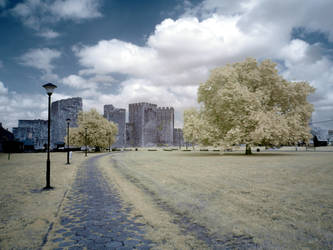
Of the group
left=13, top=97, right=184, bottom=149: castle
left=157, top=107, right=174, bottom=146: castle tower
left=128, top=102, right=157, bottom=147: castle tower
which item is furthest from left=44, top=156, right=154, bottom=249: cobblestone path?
left=157, top=107, right=174, bottom=146: castle tower

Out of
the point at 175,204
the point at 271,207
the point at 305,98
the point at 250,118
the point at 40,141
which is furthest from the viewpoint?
the point at 40,141

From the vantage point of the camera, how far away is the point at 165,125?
485ft

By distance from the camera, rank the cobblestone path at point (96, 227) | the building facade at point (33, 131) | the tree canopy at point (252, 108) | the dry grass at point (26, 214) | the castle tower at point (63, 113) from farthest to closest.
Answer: the building facade at point (33, 131)
the castle tower at point (63, 113)
the tree canopy at point (252, 108)
the dry grass at point (26, 214)
the cobblestone path at point (96, 227)

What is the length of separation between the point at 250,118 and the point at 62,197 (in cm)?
2551

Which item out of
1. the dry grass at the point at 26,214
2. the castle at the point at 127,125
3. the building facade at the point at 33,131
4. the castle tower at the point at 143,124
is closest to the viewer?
the dry grass at the point at 26,214

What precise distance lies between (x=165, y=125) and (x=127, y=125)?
23.0 m

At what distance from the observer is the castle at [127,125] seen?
4574 inches

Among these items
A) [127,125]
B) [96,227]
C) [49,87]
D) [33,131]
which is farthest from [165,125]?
[96,227]

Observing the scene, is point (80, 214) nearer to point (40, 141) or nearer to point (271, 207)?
point (271, 207)

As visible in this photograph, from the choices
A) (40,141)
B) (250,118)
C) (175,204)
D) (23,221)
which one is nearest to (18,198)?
(23,221)

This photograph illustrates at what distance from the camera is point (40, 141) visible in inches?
5017

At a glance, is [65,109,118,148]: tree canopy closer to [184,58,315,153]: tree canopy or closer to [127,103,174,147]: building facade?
[184,58,315,153]: tree canopy

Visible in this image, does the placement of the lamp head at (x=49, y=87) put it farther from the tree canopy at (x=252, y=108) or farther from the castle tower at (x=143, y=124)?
the castle tower at (x=143, y=124)

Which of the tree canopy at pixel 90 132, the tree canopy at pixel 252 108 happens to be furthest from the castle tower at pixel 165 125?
the tree canopy at pixel 252 108
